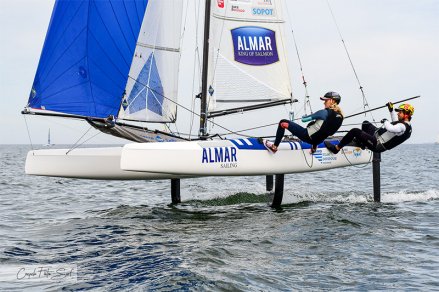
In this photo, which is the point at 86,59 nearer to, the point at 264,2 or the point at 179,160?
the point at 179,160

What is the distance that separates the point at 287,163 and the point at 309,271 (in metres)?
4.37

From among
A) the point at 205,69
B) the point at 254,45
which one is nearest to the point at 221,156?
the point at 205,69

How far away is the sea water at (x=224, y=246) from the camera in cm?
562

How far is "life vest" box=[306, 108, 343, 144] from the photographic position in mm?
9781

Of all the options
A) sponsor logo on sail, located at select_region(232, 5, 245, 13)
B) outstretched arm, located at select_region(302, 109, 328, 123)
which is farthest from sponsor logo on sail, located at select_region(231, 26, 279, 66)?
outstretched arm, located at select_region(302, 109, 328, 123)

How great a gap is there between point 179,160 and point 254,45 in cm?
363

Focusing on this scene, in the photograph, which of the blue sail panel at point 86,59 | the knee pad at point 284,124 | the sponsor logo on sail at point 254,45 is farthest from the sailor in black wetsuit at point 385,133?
the blue sail panel at point 86,59

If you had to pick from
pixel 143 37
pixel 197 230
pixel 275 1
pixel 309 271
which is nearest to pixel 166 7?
pixel 143 37

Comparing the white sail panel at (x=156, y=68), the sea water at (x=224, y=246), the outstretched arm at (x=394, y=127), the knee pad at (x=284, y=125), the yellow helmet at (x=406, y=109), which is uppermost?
the white sail panel at (x=156, y=68)

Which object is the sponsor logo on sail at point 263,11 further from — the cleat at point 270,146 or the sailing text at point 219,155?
the sailing text at point 219,155

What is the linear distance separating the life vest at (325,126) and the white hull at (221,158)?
504 millimetres

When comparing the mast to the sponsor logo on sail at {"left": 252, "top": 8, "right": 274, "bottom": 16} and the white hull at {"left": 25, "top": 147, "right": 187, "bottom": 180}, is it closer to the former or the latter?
the sponsor logo on sail at {"left": 252, "top": 8, "right": 274, "bottom": 16}

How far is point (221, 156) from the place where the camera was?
941 centimetres

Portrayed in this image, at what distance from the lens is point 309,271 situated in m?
5.98
